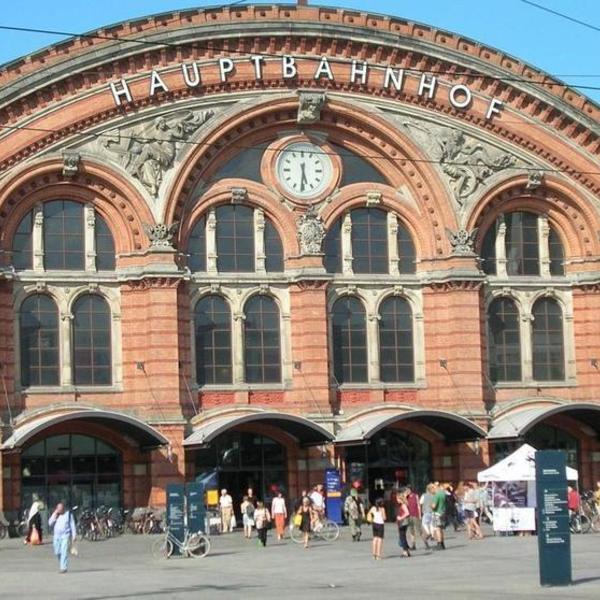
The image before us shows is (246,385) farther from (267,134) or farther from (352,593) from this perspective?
(352,593)

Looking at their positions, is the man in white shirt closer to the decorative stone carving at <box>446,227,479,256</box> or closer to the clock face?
the clock face

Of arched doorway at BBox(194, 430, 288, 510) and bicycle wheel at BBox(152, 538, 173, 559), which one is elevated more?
arched doorway at BBox(194, 430, 288, 510)

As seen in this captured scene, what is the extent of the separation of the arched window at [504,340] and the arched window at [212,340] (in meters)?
10.3

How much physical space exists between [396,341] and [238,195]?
26.8 feet

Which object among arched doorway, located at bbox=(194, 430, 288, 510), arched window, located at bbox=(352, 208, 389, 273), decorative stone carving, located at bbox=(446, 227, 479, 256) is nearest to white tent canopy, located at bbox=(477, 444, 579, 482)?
arched doorway, located at bbox=(194, 430, 288, 510)

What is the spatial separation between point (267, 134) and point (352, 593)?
98.6ft

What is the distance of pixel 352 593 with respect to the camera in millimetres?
31797

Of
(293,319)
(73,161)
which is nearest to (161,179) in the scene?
(73,161)

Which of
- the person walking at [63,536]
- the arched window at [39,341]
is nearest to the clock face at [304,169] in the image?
the arched window at [39,341]

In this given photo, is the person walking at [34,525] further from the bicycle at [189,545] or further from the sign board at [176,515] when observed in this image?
the sign board at [176,515]

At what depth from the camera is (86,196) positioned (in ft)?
186

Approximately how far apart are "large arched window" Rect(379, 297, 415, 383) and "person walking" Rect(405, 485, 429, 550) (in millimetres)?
13178

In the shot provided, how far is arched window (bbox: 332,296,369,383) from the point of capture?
5922 cm

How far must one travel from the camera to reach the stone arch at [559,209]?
61.2m
